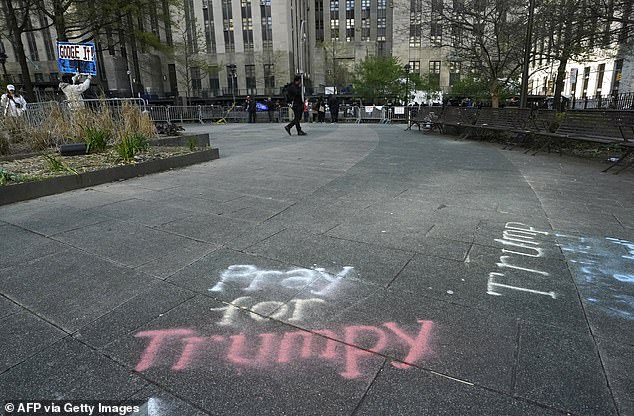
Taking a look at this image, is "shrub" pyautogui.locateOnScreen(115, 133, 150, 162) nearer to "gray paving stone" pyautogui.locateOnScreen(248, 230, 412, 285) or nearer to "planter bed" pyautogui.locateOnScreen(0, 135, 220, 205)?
"planter bed" pyautogui.locateOnScreen(0, 135, 220, 205)

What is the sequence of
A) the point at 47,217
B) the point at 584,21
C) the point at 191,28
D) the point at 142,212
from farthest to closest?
the point at 191,28, the point at 584,21, the point at 142,212, the point at 47,217

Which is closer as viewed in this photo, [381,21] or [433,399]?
[433,399]

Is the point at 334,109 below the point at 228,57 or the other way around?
below

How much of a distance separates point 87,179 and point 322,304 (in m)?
5.69

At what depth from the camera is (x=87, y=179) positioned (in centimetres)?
677

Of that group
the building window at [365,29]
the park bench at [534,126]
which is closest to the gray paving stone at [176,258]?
the park bench at [534,126]

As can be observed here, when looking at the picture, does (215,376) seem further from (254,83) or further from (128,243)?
(254,83)

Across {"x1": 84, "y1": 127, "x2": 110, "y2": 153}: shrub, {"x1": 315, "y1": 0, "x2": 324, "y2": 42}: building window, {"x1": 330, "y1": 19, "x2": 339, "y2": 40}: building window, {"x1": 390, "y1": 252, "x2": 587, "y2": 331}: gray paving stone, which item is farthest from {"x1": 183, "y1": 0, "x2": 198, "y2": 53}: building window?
{"x1": 390, "y1": 252, "x2": 587, "y2": 331}: gray paving stone

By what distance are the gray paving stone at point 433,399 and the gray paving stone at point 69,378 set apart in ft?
4.05

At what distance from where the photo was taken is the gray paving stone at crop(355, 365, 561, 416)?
1909mm

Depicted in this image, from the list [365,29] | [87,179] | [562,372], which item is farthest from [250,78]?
[562,372]

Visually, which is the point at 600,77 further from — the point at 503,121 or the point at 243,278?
the point at 243,278

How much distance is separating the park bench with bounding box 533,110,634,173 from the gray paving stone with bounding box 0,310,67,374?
9593mm

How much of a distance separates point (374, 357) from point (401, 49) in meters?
67.8
